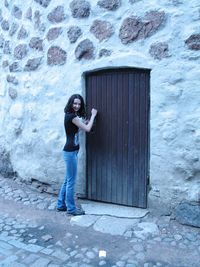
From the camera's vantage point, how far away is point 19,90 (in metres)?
5.42

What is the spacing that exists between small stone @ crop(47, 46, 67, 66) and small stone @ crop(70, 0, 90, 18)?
495 mm

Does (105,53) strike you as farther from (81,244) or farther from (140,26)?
(81,244)

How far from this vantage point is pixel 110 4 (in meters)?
4.26

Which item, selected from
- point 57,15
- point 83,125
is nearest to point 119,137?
point 83,125

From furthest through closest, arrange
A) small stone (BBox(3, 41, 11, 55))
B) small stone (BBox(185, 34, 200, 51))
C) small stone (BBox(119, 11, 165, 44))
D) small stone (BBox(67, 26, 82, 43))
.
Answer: small stone (BBox(3, 41, 11, 55)) < small stone (BBox(67, 26, 82, 43)) < small stone (BBox(119, 11, 165, 44)) < small stone (BBox(185, 34, 200, 51))

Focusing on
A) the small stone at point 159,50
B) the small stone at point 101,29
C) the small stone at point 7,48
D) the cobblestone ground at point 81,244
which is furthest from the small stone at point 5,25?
the cobblestone ground at point 81,244

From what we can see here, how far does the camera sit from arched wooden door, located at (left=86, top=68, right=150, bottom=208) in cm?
431

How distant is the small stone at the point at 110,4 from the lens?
13.8ft

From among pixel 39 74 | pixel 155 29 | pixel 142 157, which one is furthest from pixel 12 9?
pixel 142 157

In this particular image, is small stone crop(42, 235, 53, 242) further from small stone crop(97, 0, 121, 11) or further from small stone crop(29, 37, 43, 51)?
small stone crop(97, 0, 121, 11)

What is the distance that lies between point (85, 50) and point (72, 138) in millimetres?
1160

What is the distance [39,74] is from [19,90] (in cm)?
53

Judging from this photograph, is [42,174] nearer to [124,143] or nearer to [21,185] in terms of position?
[21,185]

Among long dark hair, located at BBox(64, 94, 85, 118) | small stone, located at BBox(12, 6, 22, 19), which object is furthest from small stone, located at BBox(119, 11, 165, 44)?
small stone, located at BBox(12, 6, 22, 19)
